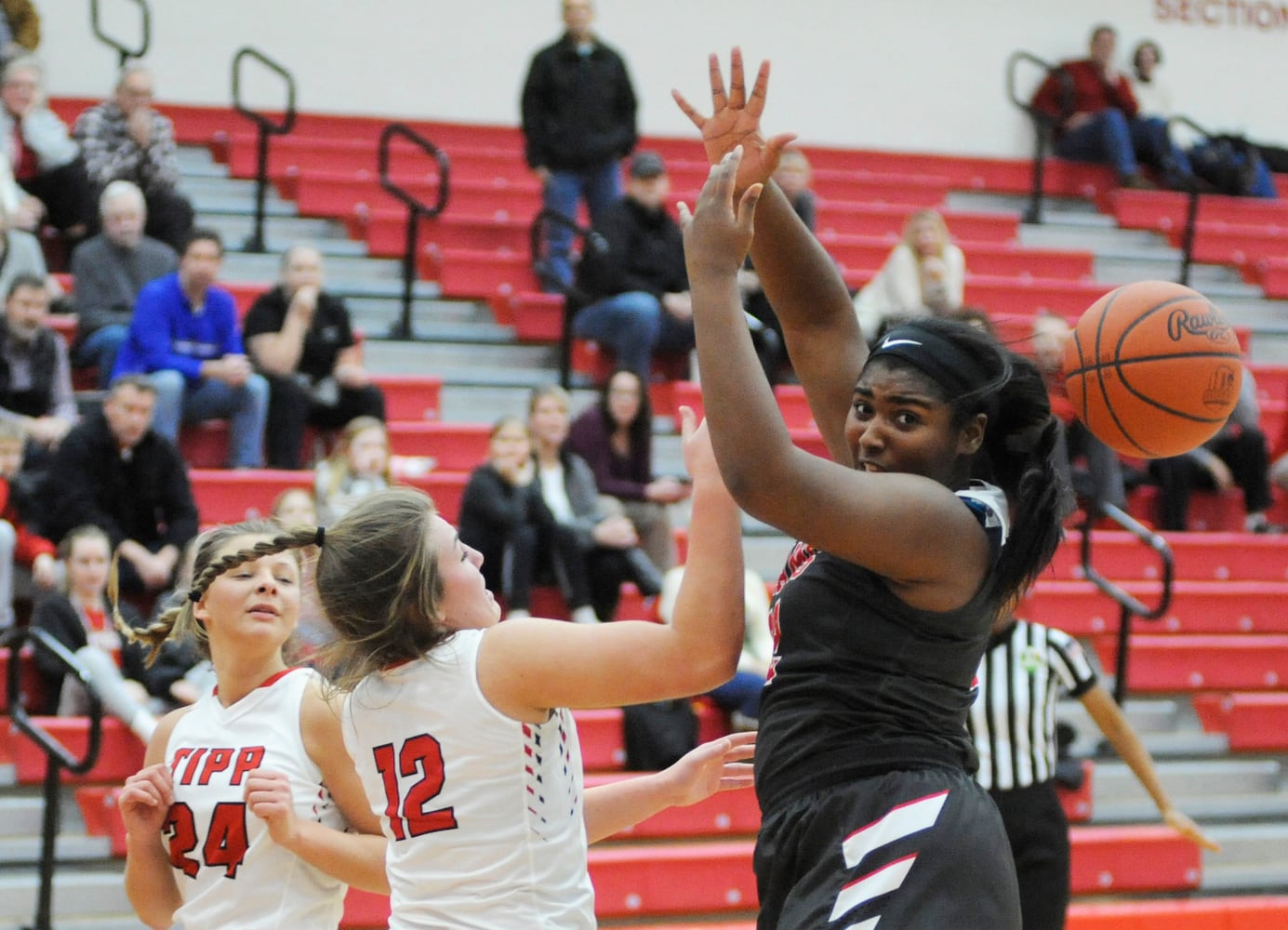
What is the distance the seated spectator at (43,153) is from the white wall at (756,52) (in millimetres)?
1823

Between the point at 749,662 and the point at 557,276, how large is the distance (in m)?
2.71

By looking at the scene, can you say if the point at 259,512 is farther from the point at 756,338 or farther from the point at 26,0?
the point at 26,0

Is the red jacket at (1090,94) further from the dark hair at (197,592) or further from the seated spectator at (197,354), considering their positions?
the dark hair at (197,592)

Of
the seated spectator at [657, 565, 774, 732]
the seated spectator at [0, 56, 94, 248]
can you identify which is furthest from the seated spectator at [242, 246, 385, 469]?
the seated spectator at [657, 565, 774, 732]

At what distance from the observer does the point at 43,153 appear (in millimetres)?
8219

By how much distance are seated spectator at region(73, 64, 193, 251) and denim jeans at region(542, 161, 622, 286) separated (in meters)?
1.86

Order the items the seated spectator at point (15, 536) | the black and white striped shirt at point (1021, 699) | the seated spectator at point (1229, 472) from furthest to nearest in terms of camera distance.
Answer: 1. the seated spectator at point (1229, 472)
2. the seated spectator at point (15, 536)
3. the black and white striped shirt at point (1021, 699)

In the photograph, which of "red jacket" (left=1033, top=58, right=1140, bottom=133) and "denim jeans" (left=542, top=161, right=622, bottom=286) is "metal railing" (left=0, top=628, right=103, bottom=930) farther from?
"red jacket" (left=1033, top=58, right=1140, bottom=133)

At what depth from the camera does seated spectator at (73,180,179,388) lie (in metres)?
7.44

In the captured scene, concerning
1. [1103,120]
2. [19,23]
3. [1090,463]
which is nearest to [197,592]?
[1090,463]

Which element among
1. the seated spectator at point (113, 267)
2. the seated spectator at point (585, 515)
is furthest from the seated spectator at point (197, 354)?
the seated spectator at point (585, 515)

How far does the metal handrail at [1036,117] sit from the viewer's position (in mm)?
11406

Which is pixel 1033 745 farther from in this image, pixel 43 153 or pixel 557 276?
pixel 43 153

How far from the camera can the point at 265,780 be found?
2834 mm
